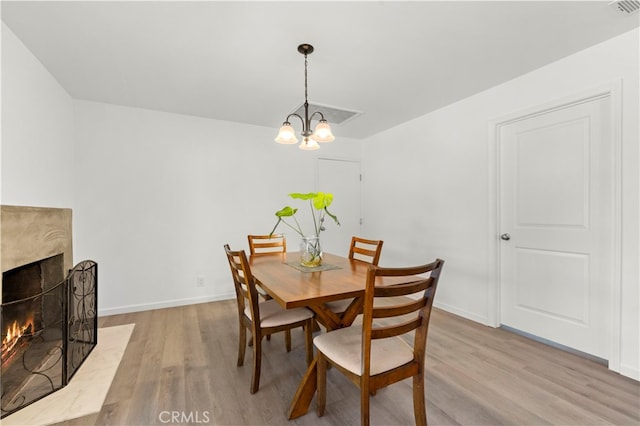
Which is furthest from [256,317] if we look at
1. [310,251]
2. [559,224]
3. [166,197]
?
[559,224]

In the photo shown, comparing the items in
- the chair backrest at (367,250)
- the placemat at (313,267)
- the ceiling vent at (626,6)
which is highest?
the ceiling vent at (626,6)

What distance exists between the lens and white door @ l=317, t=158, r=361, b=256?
441 cm

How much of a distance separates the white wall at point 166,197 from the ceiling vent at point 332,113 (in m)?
0.83

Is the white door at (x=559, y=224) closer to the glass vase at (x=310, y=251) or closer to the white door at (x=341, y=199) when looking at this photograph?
the glass vase at (x=310, y=251)

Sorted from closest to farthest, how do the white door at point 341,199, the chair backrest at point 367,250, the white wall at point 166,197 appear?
the chair backrest at point 367,250, the white wall at point 166,197, the white door at point 341,199

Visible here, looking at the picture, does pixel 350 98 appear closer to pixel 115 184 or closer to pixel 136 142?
pixel 136 142

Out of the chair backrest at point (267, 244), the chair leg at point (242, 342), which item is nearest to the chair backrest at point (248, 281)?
the chair leg at point (242, 342)

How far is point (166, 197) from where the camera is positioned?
11.2 ft

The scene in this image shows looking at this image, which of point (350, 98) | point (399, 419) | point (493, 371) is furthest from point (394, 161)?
point (399, 419)

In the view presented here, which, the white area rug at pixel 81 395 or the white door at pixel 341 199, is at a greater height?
the white door at pixel 341 199

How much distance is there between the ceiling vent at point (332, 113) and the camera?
319cm

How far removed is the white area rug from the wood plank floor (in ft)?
0.22

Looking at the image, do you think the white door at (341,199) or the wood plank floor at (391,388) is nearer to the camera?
the wood plank floor at (391,388)

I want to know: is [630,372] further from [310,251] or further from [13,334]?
[13,334]
